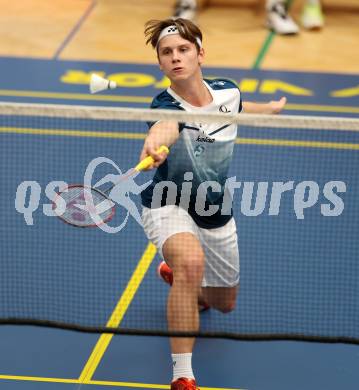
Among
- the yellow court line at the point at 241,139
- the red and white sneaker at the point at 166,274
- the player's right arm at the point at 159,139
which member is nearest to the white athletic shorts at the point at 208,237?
the red and white sneaker at the point at 166,274

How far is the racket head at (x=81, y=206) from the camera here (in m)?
6.73

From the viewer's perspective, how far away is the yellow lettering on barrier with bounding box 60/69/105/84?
12328mm

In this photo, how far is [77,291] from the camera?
773 centimetres

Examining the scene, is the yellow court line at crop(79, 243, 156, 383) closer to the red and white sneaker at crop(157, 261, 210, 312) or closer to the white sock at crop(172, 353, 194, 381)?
the red and white sneaker at crop(157, 261, 210, 312)

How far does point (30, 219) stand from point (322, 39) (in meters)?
6.34

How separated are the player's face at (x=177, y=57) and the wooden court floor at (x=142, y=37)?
6362 mm

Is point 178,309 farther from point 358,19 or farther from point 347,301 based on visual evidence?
point 358,19

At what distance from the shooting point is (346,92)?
39.8 feet

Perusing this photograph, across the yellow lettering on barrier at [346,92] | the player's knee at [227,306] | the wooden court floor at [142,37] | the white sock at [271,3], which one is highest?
the white sock at [271,3]

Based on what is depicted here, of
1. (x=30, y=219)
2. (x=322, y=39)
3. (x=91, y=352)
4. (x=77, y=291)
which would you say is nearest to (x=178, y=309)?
(x=91, y=352)

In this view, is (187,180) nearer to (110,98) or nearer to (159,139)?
(159,139)

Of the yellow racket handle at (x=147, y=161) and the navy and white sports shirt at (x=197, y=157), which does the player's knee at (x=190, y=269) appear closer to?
the navy and white sports shirt at (x=197, y=157)
